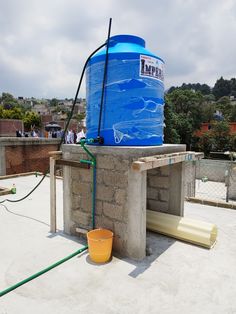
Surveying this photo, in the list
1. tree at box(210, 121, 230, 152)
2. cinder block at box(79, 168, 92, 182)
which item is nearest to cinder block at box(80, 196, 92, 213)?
cinder block at box(79, 168, 92, 182)

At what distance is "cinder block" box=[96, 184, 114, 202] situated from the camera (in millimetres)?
3861

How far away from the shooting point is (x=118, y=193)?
3758mm

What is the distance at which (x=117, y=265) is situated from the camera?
11.5 ft

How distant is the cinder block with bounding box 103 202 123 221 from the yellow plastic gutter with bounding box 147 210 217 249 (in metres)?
1.19

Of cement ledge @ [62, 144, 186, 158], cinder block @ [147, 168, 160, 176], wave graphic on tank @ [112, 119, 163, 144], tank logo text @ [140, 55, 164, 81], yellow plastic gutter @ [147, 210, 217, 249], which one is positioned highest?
tank logo text @ [140, 55, 164, 81]

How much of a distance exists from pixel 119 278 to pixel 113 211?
98cm

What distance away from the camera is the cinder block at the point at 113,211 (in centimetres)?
375

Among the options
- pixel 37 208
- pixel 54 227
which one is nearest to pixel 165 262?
pixel 54 227

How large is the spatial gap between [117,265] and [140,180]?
127 centimetres

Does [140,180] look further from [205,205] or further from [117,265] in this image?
[205,205]

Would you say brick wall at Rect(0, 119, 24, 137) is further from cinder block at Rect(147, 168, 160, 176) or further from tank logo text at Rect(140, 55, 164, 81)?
tank logo text at Rect(140, 55, 164, 81)

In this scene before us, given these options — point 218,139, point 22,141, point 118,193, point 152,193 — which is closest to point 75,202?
point 118,193

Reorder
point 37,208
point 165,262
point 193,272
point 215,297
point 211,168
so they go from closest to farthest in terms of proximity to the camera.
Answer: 1. point 215,297
2. point 193,272
3. point 165,262
4. point 37,208
5. point 211,168

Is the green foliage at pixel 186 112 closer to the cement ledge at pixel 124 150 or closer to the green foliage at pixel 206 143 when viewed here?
the green foliage at pixel 206 143
